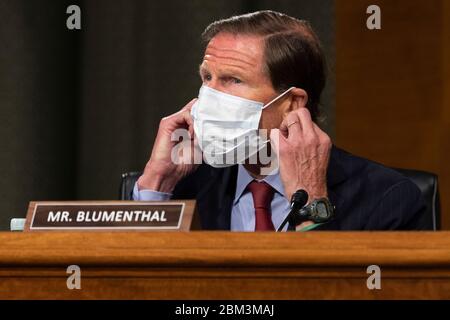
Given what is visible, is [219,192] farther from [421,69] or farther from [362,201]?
[421,69]

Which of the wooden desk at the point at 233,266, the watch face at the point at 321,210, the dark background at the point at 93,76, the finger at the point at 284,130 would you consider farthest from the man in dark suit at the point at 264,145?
the wooden desk at the point at 233,266

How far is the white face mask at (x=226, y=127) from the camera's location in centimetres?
191

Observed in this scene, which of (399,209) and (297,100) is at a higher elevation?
(297,100)

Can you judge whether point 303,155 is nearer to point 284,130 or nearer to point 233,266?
point 284,130

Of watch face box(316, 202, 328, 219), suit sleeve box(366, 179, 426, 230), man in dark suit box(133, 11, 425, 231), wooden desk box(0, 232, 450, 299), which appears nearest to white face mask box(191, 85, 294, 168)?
man in dark suit box(133, 11, 425, 231)

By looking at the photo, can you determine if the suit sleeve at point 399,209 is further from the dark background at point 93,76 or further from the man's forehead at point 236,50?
the dark background at point 93,76

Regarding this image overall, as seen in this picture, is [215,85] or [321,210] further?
[215,85]

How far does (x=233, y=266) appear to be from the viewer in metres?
1.05

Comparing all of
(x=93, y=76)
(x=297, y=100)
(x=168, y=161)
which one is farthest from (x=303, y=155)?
(x=93, y=76)

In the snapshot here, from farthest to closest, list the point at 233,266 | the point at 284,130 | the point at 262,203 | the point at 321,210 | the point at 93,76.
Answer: the point at 93,76 < the point at 284,130 < the point at 262,203 < the point at 321,210 < the point at 233,266

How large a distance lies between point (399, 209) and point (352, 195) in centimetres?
10

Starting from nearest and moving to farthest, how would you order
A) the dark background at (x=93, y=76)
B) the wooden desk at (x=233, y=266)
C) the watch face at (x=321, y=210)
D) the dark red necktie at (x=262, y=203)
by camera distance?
the wooden desk at (x=233, y=266), the watch face at (x=321, y=210), the dark red necktie at (x=262, y=203), the dark background at (x=93, y=76)

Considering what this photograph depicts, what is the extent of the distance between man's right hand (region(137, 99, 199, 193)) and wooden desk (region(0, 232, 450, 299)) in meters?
0.83

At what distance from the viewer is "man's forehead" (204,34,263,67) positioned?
6.34 ft
